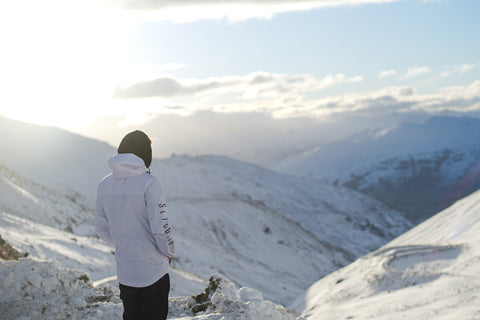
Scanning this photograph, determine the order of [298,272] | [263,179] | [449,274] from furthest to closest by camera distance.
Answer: [263,179] < [298,272] < [449,274]

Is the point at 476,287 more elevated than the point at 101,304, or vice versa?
the point at 101,304

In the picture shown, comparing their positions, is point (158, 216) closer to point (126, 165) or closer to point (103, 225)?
point (126, 165)

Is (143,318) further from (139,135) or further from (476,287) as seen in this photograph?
(476,287)

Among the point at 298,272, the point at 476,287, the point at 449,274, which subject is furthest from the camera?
the point at 298,272

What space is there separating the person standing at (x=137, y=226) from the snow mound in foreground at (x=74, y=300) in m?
2.31

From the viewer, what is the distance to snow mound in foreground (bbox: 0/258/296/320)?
6938 millimetres

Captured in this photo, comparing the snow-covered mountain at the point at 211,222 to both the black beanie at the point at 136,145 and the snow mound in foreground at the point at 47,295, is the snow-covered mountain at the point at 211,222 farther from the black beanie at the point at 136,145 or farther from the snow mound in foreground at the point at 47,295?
the black beanie at the point at 136,145

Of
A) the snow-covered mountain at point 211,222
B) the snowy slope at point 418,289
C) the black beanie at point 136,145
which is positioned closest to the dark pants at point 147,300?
the black beanie at point 136,145

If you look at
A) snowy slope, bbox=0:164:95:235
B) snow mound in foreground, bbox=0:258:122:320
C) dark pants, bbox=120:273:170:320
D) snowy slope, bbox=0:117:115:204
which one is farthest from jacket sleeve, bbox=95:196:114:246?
snowy slope, bbox=0:117:115:204

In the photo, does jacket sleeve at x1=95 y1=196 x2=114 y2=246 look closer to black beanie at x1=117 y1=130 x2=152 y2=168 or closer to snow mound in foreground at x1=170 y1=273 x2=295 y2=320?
black beanie at x1=117 y1=130 x2=152 y2=168

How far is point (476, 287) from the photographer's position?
533 inches

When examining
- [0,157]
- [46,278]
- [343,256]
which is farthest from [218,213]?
[46,278]

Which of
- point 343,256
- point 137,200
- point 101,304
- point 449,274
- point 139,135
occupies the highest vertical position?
point 139,135

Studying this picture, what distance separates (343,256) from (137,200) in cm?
7161
